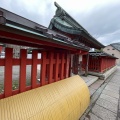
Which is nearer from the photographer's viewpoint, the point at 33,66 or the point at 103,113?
the point at 33,66

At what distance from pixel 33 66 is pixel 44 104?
0.80m

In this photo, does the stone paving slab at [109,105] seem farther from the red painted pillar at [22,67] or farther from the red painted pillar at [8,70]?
the red painted pillar at [8,70]

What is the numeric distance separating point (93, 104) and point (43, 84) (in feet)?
9.31

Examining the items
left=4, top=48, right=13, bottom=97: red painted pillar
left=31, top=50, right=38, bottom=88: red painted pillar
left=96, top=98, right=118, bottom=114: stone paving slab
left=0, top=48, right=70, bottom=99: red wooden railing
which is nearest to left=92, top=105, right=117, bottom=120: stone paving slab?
left=96, top=98, right=118, bottom=114: stone paving slab

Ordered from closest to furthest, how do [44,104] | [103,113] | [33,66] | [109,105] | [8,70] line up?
1. [8,70]
2. [44,104]
3. [33,66]
4. [103,113]
5. [109,105]

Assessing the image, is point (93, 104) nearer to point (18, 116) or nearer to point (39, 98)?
point (39, 98)

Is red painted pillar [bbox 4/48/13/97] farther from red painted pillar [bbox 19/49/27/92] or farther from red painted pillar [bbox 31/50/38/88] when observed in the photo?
red painted pillar [bbox 31/50/38/88]

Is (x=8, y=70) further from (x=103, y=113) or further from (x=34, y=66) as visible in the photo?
(x=103, y=113)

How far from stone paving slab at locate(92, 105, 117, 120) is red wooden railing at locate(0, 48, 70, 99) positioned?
70.1 inches

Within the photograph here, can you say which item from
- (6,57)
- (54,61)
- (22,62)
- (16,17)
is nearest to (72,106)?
(54,61)

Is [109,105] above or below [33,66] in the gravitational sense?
below

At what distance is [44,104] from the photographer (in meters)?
2.02

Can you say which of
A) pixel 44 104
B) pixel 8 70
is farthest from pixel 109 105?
pixel 8 70

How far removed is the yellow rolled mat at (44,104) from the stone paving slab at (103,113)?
1.14 meters
